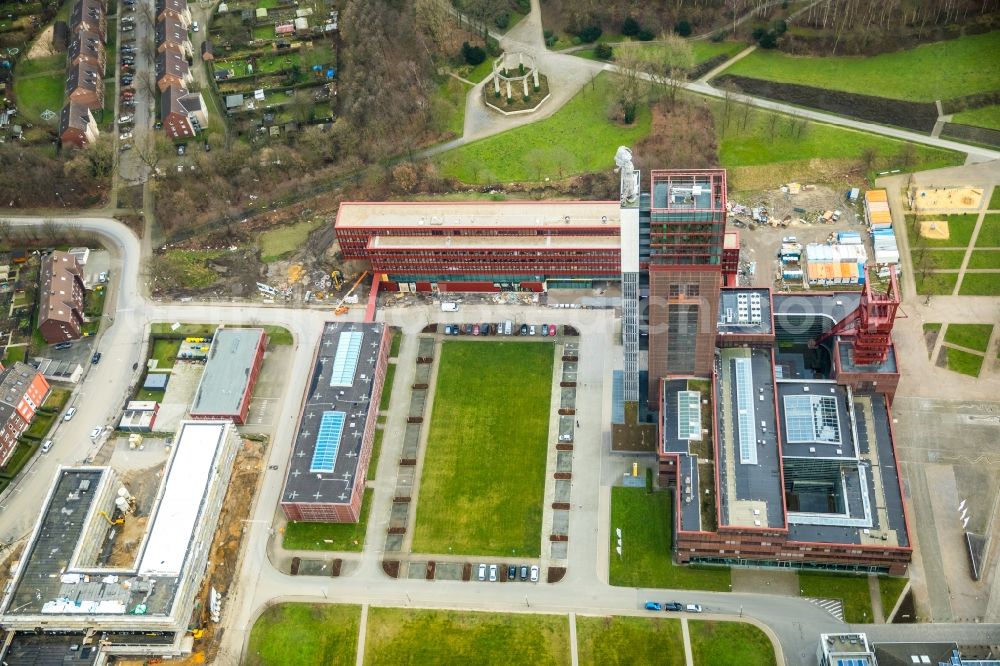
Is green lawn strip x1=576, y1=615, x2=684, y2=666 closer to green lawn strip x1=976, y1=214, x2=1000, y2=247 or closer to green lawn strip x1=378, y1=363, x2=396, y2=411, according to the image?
green lawn strip x1=378, y1=363, x2=396, y2=411

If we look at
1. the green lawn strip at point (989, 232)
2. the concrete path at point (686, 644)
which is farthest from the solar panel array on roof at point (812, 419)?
the green lawn strip at point (989, 232)

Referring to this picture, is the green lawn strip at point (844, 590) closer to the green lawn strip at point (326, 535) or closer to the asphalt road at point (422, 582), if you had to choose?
the asphalt road at point (422, 582)

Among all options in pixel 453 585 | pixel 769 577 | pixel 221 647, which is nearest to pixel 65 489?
pixel 221 647

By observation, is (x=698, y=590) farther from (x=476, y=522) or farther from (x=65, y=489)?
(x=65, y=489)

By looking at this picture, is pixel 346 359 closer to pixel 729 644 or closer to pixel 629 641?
pixel 629 641

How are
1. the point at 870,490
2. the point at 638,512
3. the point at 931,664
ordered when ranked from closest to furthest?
1. the point at 931,664
2. the point at 870,490
3. the point at 638,512

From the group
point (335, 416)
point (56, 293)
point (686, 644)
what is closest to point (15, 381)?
point (56, 293)
